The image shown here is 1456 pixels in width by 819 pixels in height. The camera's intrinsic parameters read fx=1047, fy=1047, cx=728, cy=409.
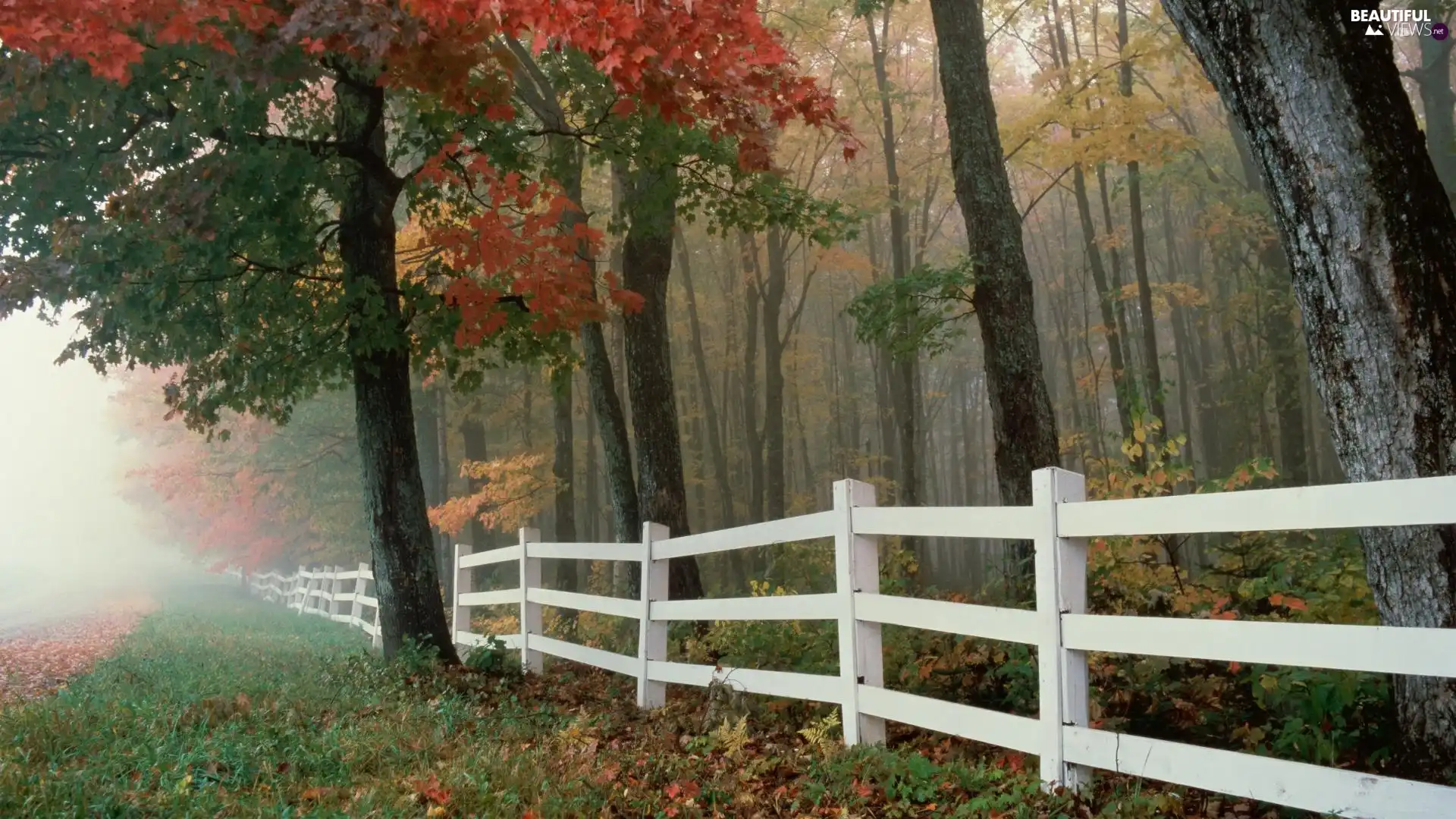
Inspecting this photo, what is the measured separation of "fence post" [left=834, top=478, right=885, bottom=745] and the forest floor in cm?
20

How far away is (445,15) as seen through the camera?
6.81 meters

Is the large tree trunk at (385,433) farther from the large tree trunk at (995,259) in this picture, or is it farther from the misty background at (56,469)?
the misty background at (56,469)

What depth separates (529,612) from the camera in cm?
995

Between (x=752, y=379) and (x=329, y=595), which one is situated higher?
(x=752, y=379)

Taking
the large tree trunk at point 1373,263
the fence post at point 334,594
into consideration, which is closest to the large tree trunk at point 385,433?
the large tree trunk at point 1373,263

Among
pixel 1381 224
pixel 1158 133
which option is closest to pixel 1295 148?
pixel 1381 224

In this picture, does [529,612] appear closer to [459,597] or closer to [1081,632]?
[459,597]

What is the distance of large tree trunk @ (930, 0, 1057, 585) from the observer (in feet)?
27.6

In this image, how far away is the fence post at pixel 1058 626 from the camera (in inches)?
163

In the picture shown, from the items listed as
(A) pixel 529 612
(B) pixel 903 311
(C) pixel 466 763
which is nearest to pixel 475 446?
(A) pixel 529 612

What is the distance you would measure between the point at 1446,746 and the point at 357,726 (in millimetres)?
5071

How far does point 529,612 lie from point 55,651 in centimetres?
Result: 839

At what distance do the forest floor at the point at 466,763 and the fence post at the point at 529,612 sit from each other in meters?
2.16

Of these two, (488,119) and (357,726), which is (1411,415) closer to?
(357,726)
